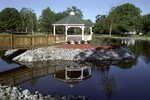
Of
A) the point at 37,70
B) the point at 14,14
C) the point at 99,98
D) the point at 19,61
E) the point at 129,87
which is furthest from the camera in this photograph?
the point at 14,14

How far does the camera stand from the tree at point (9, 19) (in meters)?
85.8

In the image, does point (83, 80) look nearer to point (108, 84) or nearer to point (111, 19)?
point (108, 84)

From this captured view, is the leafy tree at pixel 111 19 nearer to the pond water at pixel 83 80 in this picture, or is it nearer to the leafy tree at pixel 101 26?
the leafy tree at pixel 101 26

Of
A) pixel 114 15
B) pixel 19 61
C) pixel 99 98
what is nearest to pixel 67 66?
pixel 19 61

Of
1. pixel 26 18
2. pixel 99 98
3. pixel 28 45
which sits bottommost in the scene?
pixel 99 98

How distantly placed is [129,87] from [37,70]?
26.8ft

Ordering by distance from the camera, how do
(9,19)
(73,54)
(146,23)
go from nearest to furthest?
(73,54), (9,19), (146,23)

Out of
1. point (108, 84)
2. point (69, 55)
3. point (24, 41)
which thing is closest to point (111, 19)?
point (69, 55)

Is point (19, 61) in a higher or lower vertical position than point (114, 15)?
lower

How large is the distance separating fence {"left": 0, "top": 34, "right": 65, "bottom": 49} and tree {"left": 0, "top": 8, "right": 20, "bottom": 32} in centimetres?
5887

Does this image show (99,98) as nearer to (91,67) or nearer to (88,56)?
(91,67)

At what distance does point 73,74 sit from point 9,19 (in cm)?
7209

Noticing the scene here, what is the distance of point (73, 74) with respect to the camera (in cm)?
1881

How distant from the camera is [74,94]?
12.9 meters
